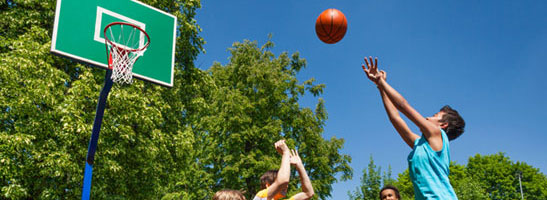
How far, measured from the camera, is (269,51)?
2780cm

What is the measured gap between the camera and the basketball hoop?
9.15 meters

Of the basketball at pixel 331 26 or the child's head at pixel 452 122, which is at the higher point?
the basketball at pixel 331 26

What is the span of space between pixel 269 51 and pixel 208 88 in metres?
8.40

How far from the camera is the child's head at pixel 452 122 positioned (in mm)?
3564

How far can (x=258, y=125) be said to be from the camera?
82.5ft

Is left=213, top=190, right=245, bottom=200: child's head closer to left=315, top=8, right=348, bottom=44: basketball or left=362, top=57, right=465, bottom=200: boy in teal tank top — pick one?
left=362, top=57, right=465, bottom=200: boy in teal tank top

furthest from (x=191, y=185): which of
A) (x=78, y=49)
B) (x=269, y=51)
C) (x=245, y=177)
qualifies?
(x=78, y=49)

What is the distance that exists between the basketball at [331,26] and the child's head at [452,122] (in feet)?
14.5

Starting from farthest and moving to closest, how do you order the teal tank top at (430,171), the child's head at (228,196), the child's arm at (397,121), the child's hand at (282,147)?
1. the child's hand at (282,147)
2. the child's arm at (397,121)
3. the child's head at (228,196)
4. the teal tank top at (430,171)

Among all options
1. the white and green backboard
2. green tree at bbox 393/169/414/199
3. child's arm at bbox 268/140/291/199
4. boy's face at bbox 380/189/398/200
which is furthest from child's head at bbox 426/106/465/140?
green tree at bbox 393/169/414/199

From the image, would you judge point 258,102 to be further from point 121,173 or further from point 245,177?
point 121,173

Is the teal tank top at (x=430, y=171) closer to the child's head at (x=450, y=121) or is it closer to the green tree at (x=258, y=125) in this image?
the child's head at (x=450, y=121)

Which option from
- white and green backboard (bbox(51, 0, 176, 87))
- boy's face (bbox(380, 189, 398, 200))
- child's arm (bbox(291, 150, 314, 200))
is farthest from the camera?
white and green backboard (bbox(51, 0, 176, 87))

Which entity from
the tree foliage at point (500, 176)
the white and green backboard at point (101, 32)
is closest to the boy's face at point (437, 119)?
the white and green backboard at point (101, 32)
